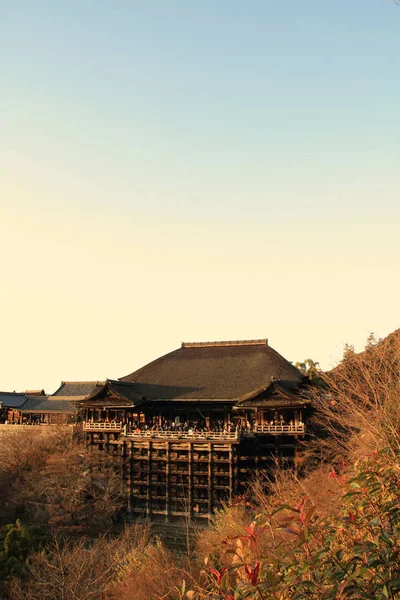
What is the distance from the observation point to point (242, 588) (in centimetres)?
481

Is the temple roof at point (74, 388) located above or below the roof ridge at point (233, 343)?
below

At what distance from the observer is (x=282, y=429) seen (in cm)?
3375

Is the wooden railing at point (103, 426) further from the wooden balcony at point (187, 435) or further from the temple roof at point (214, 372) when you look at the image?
the temple roof at point (214, 372)

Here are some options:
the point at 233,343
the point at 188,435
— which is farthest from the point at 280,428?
the point at 233,343

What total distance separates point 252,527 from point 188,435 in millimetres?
30464

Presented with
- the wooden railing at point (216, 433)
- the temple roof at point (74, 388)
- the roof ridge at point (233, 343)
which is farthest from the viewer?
the temple roof at point (74, 388)

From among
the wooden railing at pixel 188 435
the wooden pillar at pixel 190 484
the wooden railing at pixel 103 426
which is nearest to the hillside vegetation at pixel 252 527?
the wooden railing at pixel 103 426

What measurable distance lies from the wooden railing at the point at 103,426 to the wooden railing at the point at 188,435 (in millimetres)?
1939

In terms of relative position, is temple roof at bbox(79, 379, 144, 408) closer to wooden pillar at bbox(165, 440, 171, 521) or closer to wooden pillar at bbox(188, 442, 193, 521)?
wooden pillar at bbox(165, 440, 171, 521)

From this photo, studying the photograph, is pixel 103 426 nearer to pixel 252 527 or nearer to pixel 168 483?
pixel 168 483

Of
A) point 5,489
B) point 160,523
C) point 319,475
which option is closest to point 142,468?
point 160,523

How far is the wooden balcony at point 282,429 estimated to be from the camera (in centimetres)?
3328

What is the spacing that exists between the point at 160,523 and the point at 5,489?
12.0 metres

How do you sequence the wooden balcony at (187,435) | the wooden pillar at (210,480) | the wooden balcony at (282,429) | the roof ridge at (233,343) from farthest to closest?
the roof ridge at (233,343) < the wooden balcony at (187,435) < the wooden balcony at (282,429) < the wooden pillar at (210,480)
